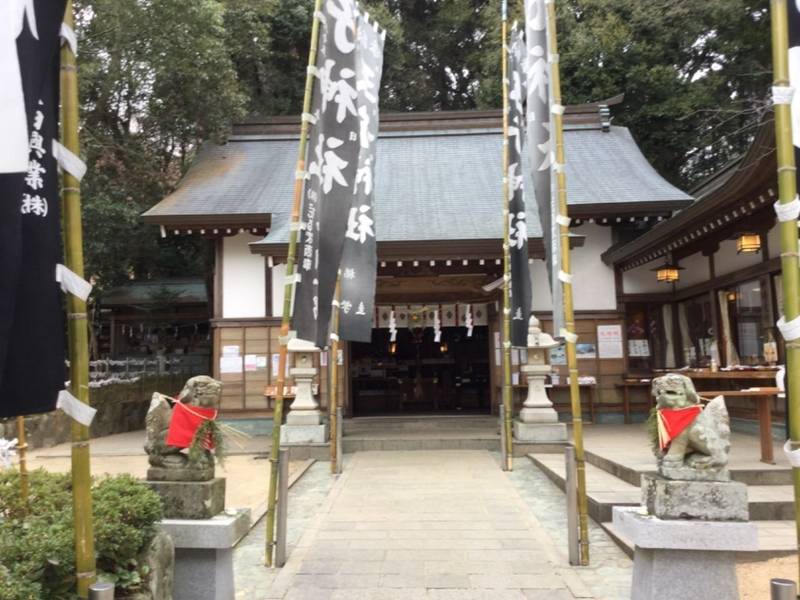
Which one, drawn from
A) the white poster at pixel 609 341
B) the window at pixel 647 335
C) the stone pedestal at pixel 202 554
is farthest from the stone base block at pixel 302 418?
the window at pixel 647 335

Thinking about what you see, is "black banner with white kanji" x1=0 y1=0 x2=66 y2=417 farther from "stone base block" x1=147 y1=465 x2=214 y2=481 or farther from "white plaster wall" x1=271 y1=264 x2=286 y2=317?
"white plaster wall" x1=271 y1=264 x2=286 y2=317

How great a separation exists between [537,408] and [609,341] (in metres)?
3.34

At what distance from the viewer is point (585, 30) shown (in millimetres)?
18125

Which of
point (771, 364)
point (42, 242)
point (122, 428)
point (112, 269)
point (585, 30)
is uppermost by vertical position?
point (585, 30)

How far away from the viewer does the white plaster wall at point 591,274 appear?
40.5 feet

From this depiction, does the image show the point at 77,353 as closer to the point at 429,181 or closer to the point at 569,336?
the point at 569,336

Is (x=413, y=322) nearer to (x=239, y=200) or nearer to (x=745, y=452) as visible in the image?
(x=239, y=200)

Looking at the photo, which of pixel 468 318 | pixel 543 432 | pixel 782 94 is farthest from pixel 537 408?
pixel 782 94

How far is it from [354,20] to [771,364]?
7380 millimetres

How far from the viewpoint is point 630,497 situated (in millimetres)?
6012

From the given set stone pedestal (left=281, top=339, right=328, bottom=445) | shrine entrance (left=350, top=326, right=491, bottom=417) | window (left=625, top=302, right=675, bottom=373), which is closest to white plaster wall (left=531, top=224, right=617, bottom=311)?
window (left=625, top=302, right=675, bottom=373)

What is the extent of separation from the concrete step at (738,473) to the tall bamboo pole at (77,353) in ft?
15.9

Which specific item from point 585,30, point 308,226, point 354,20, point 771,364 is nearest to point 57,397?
point 308,226

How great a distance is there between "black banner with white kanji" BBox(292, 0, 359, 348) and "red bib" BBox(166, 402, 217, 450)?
1.25 metres
